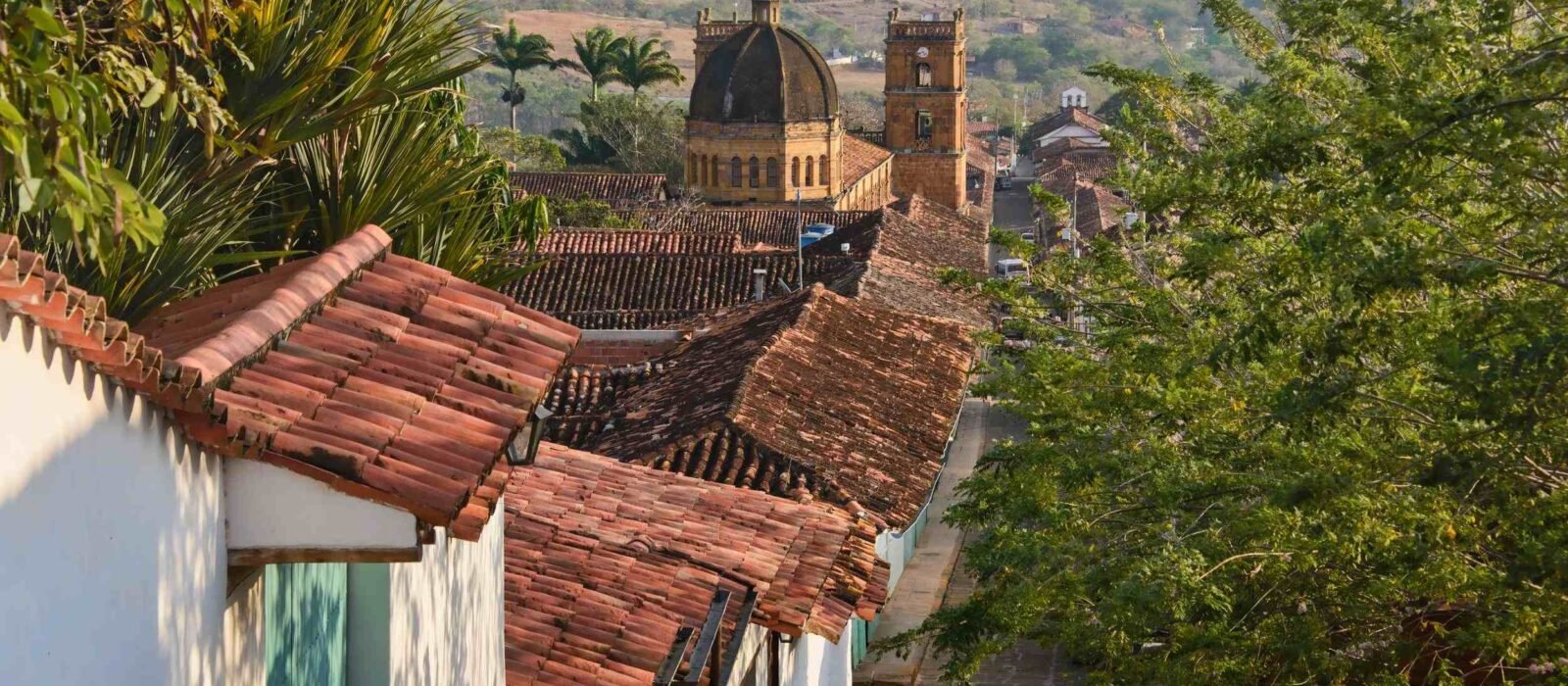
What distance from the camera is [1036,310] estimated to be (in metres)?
15.1

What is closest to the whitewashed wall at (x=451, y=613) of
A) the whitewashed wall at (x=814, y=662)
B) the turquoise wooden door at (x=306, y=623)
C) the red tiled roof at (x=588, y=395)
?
the turquoise wooden door at (x=306, y=623)

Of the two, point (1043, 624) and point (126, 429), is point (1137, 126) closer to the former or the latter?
point (1043, 624)

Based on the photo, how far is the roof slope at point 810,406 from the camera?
18.6 metres

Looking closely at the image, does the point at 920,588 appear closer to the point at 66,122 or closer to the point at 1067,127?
the point at 66,122

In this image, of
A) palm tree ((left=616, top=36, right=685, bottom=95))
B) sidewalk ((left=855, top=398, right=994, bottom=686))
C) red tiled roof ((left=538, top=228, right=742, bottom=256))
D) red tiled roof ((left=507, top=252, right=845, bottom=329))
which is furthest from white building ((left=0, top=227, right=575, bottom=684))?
palm tree ((left=616, top=36, right=685, bottom=95))

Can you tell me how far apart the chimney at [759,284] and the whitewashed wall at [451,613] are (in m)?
28.1

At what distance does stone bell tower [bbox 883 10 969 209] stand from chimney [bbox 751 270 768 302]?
5146cm

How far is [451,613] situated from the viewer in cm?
609

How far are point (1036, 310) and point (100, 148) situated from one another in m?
10.6

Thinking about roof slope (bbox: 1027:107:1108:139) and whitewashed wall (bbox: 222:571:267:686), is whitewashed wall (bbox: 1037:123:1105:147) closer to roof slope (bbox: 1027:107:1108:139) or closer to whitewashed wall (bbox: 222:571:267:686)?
roof slope (bbox: 1027:107:1108:139)

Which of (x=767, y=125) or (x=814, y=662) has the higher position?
(x=814, y=662)

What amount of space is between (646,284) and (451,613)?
30879mm

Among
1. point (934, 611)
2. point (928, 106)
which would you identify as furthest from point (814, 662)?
point (928, 106)

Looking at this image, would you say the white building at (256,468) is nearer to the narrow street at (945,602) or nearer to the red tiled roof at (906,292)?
the narrow street at (945,602)
